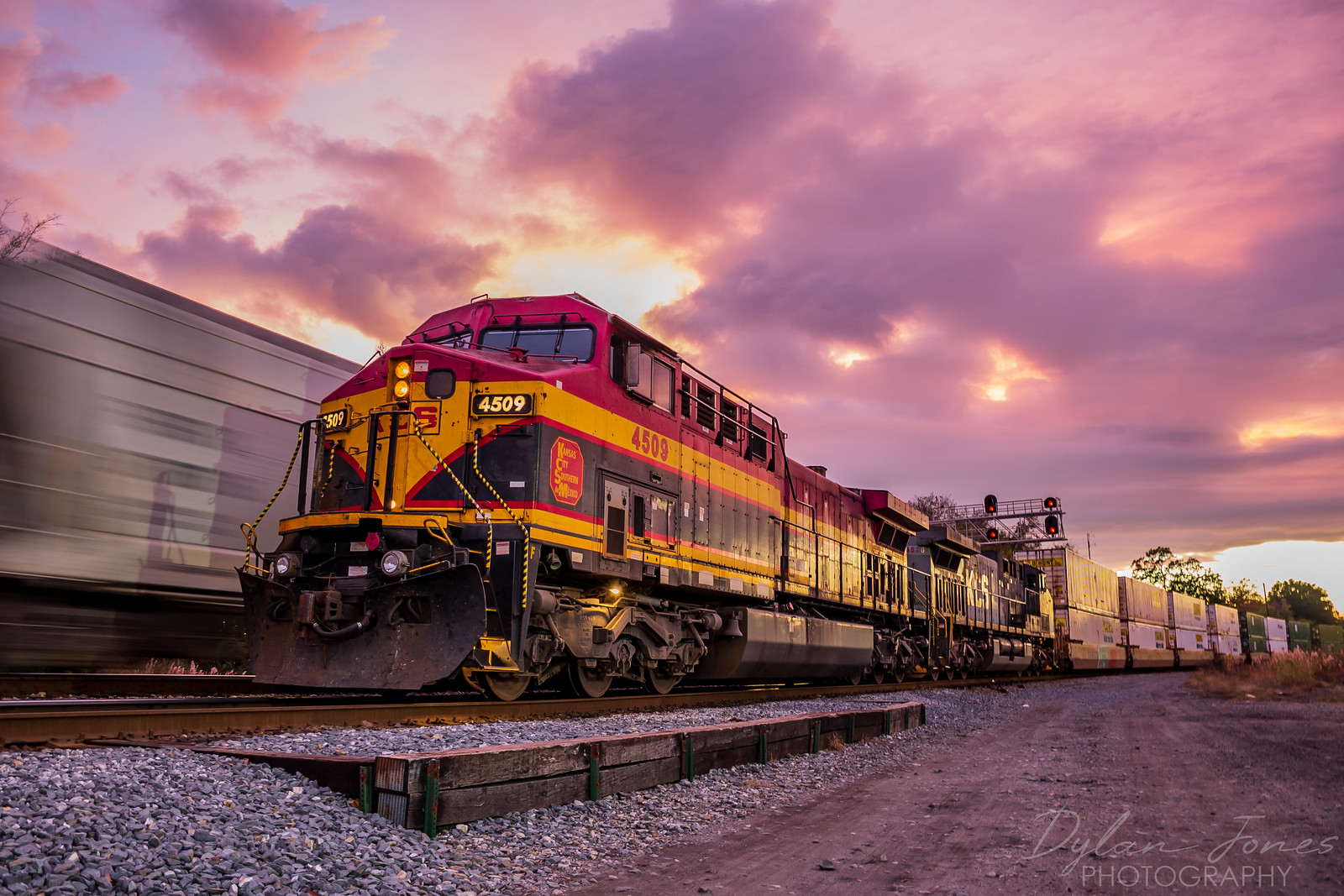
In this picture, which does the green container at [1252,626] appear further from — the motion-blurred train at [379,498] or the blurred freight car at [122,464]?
the blurred freight car at [122,464]

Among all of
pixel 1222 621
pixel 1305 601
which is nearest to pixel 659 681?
pixel 1222 621

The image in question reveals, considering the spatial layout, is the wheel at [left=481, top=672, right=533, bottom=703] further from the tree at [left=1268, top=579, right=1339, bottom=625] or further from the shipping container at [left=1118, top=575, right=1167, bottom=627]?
the tree at [left=1268, top=579, right=1339, bottom=625]

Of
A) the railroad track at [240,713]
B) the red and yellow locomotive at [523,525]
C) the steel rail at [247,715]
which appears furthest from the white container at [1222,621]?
the steel rail at [247,715]

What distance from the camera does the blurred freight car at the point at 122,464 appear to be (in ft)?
28.5

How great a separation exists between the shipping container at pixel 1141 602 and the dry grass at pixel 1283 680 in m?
12.4

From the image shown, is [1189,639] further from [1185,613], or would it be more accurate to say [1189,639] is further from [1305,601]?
[1305,601]

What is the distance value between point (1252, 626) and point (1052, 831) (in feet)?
208

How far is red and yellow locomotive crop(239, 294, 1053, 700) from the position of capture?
7781 mm

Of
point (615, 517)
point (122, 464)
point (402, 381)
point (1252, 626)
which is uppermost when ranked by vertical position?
point (402, 381)

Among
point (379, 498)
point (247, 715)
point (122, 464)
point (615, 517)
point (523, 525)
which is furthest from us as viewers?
point (615, 517)

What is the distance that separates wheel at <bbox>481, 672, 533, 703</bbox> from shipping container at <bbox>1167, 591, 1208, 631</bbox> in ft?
144

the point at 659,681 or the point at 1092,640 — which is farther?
the point at 1092,640

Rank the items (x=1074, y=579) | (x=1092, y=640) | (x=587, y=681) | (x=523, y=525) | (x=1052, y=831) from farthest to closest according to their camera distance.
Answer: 1. (x=1092, y=640)
2. (x=1074, y=579)
3. (x=587, y=681)
4. (x=523, y=525)
5. (x=1052, y=831)

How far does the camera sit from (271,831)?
376 cm
